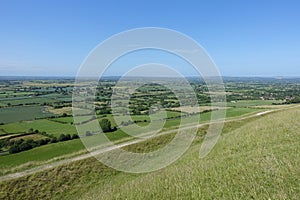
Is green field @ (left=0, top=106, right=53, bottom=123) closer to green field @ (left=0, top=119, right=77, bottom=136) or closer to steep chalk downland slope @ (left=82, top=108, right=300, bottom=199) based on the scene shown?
green field @ (left=0, top=119, right=77, bottom=136)

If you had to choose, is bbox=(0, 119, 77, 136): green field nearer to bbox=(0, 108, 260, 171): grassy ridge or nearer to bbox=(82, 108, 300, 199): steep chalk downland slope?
bbox=(0, 108, 260, 171): grassy ridge

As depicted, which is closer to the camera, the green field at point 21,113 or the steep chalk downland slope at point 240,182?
the steep chalk downland slope at point 240,182

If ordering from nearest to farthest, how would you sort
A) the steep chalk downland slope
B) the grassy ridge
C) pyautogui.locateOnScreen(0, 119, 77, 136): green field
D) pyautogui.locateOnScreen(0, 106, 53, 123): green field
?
1. the steep chalk downland slope
2. the grassy ridge
3. pyautogui.locateOnScreen(0, 119, 77, 136): green field
4. pyautogui.locateOnScreen(0, 106, 53, 123): green field

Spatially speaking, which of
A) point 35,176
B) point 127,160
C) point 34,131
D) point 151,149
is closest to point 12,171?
point 35,176

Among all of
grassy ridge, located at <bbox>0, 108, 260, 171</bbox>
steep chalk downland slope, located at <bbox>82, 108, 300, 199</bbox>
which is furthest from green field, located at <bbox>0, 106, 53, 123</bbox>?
steep chalk downland slope, located at <bbox>82, 108, 300, 199</bbox>

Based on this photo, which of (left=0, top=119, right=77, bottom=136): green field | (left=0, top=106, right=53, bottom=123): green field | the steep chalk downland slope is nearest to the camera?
the steep chalk downland slope

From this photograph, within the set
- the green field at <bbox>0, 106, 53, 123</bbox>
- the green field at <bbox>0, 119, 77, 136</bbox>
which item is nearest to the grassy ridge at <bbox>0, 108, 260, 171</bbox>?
the green field at <bbox>0, 119, 77, 136</bbox>

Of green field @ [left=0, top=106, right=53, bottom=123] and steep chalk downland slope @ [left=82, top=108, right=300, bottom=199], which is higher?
steep chalk downland slope @ [left=82, top=108, right=300, bottom=199]

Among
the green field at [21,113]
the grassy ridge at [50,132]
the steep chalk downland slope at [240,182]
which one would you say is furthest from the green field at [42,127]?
the steep chalk downland slope at [240,182]

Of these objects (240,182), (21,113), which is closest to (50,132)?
(21,113)

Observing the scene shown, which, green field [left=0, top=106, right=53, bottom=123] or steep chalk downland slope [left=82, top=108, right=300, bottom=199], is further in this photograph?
green field [left=0, top=106, right=53, bottom=123]

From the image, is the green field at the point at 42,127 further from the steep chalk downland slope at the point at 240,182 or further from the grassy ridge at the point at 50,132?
the steep chalk downland slope at the point at 240,182
